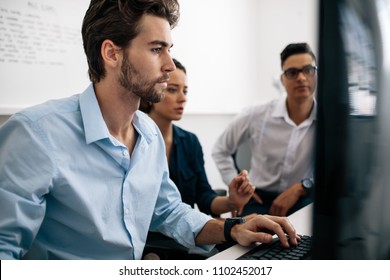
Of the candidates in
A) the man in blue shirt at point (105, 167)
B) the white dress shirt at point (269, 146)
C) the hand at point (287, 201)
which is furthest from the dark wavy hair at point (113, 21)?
the white dress shirt at point (269, 146)

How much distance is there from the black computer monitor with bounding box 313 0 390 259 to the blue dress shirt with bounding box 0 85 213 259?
0.44 m

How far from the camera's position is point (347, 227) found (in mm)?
325

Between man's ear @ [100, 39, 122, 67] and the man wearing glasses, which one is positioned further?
the man wearing glasses

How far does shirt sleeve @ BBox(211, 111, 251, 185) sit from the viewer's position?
1642 millimetres

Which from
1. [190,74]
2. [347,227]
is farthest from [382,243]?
[190,74]

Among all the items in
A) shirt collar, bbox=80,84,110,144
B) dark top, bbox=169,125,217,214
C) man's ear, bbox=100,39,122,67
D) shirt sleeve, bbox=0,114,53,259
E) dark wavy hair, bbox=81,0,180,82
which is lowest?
dark top, bbox=169,125,217,214

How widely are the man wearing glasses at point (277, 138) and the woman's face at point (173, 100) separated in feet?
1.31

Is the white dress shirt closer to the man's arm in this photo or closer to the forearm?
the forearm

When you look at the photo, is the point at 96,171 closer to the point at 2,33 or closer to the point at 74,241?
the point at 74,241

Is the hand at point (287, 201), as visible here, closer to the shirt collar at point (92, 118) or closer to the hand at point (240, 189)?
the hand at point (240, 189)

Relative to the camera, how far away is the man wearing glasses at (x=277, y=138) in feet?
4.79

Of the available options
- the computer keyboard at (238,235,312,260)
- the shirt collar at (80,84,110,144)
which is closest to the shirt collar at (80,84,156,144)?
the shirt collar at (80,84,110,144)

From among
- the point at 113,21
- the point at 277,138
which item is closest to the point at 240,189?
the point at 113,21
